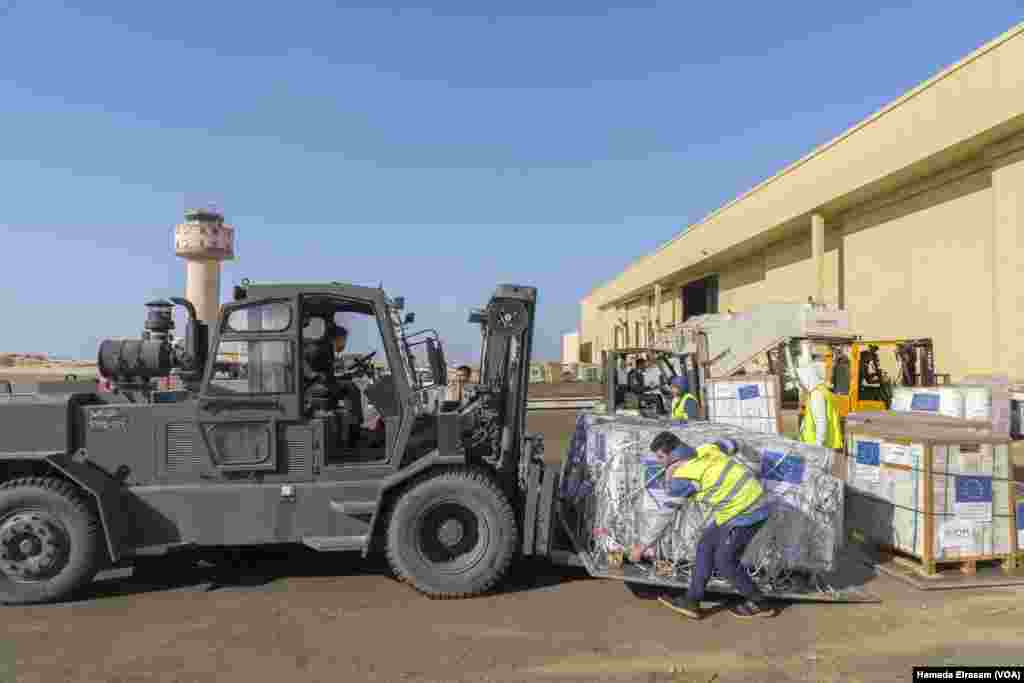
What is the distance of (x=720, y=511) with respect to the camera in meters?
5.18

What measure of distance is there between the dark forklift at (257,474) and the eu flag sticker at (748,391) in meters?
5.69

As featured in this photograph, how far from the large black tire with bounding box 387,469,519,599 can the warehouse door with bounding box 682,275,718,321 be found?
27116mm

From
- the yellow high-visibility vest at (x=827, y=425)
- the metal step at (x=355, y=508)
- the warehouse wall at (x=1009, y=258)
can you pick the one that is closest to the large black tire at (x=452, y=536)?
the metal step at (x=355, y=508)

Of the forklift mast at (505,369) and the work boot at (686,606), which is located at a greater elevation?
the forklift mast at (505,369)

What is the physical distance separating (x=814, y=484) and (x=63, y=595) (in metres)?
5.87

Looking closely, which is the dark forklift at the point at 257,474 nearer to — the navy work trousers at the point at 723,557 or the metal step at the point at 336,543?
the metal step at the point at 336,543

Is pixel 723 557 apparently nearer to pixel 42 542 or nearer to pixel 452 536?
pixel 452 536

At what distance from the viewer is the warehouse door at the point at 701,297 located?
104 ft

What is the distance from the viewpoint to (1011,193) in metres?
13.5

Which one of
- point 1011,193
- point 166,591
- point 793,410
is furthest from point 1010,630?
point 793,410

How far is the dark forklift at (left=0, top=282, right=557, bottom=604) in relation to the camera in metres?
5.44

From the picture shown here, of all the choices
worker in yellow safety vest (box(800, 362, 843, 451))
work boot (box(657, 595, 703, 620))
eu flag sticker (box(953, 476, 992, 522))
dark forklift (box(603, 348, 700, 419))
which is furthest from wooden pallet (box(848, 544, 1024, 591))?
dark forklift (box(603, 348, 700, 419))

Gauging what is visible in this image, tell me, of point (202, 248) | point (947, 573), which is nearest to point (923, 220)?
point (947, 573)

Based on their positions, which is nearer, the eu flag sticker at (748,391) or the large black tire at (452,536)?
the large black tire at (452,536)
